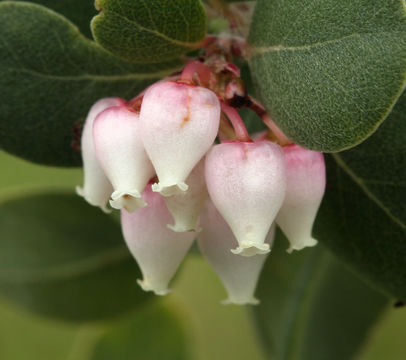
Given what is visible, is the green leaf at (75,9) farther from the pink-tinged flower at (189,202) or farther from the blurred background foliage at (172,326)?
the blurred background foliage at (172,326)

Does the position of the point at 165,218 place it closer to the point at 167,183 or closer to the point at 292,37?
the point at 167,183

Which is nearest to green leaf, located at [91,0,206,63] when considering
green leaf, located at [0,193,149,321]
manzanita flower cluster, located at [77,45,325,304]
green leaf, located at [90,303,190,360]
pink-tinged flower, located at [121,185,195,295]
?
manzanita flower cluster, located at [77,45,325,304]

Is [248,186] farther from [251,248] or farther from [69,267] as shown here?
[69,267]

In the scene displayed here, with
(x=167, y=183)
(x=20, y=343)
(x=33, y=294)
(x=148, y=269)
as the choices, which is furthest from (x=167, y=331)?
(x=167, y=183)

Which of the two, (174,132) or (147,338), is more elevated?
(174,132)

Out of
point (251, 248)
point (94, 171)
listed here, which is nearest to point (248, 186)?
point (251, 248)

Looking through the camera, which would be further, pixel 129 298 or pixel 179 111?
pixel 129 298

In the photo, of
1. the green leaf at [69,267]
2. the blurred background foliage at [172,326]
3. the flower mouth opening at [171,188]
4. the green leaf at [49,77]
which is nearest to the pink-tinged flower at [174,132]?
the flower mouth opening at [171,188]
